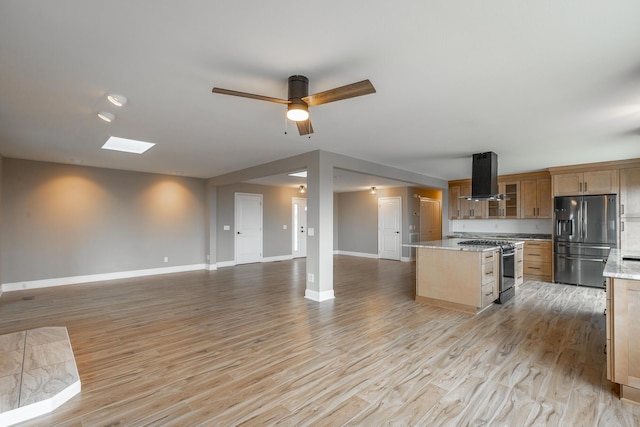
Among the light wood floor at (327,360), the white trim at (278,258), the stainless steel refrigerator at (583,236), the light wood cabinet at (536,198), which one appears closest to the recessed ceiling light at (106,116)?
the light wood floor at (327,360)

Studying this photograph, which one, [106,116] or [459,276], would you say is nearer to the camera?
[106,116]

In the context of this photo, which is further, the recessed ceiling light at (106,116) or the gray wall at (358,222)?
the gray wall at (358,222)

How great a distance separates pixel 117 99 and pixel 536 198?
26.4 ft

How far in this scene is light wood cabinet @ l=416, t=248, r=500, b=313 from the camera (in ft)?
13.2

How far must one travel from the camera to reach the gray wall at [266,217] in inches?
320

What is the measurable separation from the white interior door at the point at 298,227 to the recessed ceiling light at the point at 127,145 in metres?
5.38

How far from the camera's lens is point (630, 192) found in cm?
546

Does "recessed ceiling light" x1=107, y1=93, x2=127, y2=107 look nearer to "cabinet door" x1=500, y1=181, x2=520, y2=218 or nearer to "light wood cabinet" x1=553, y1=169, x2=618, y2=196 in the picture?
"light wood cabinet" x1=553, y1=169, x2=618, y2=196

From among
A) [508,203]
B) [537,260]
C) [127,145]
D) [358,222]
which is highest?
[127,145]

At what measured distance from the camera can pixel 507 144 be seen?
4461 millimetres

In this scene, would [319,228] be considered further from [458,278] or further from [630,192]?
[630,192]

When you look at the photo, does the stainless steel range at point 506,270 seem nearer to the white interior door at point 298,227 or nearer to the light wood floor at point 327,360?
the light wood floor at point 327,360

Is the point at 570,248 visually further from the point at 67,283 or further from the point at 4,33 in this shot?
the point at 67,283

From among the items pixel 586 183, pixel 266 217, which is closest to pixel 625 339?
pixel 586 183
